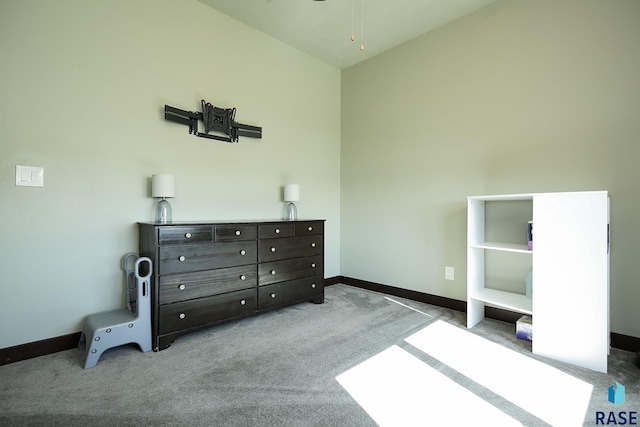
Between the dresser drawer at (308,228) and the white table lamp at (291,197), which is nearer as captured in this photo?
the dresser drawer at (308,228)

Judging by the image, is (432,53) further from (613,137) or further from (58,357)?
(58,357)

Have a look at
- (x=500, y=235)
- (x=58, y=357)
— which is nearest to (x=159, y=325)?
(x=58, y=357)

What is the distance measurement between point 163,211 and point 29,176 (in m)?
0.79

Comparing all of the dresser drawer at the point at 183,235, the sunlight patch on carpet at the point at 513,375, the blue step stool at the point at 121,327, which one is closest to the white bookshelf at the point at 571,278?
the sunlight patch on carpet at the point at 513,375

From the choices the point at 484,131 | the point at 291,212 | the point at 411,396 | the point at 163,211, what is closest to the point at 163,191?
the point at 163,211

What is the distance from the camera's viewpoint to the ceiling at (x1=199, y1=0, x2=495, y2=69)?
8.52 ft

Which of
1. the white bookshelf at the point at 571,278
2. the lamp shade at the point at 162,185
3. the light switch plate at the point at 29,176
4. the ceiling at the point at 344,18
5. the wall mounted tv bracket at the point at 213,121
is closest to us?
the white bookshelf at the point at 571,278

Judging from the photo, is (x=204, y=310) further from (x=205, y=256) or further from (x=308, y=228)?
(x=308, y=228)

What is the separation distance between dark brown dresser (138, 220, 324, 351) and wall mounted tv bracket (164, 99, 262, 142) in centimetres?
91

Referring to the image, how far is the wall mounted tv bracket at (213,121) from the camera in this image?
248cm

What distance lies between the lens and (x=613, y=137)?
202 centimetres

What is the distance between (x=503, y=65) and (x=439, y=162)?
931 millimetres

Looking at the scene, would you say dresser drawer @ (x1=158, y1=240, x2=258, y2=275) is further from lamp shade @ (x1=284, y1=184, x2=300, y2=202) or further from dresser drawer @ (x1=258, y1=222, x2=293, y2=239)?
lamp shade @ (x1=284, y1=184, x2=300, y2=202)

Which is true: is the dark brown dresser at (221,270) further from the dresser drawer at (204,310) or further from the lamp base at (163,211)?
the lamp base at (163,211)
